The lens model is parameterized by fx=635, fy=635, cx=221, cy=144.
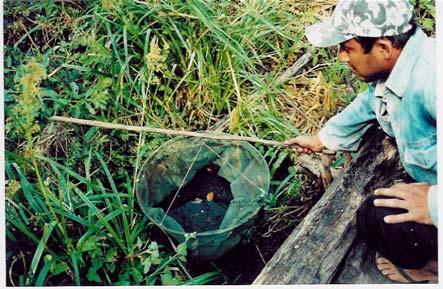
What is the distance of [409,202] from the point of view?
1.98 metres

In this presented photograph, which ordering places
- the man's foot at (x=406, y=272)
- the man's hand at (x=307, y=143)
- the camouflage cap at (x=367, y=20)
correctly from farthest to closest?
the man's hand at (x=307, y=143)
the man's foot at (x=406, y=272)
the camouflage cap at (x=367, y=20)

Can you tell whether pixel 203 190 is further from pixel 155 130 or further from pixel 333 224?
pixel 333 224

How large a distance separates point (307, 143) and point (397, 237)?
42 cm

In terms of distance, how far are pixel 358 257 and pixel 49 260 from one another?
998 millimetres

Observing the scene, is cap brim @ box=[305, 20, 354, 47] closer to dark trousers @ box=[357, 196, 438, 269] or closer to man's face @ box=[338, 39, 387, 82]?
man's face @ box=[338, 39, 387, 82]

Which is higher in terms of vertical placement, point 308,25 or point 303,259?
point 308,25

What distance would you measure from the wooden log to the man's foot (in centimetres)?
13

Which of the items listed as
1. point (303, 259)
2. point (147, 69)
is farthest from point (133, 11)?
point (303, 259)

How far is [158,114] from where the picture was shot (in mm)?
2170

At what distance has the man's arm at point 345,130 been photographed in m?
2.07

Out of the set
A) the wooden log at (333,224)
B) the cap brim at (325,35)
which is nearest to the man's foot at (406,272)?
the wooden log at (333,224)

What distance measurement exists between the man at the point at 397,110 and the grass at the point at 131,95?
138 millimetres

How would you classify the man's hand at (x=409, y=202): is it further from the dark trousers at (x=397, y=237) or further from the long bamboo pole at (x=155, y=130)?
the long bamboo pole at (x=155, y=130)

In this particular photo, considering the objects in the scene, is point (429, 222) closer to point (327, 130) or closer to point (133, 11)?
point (327, 130)
